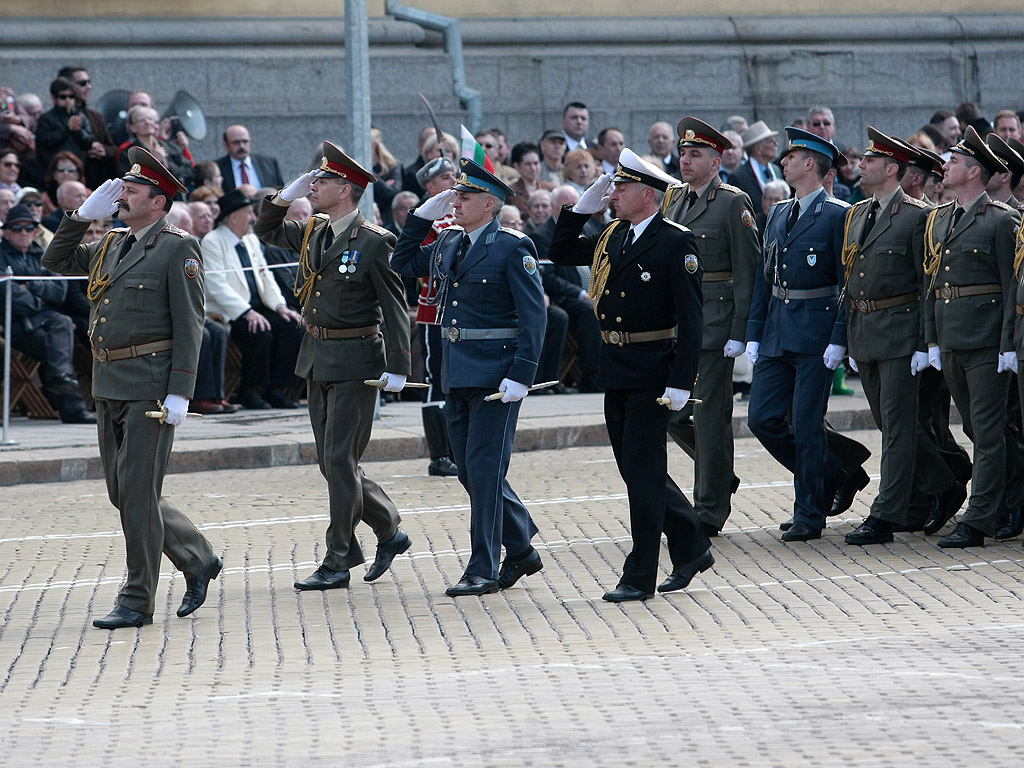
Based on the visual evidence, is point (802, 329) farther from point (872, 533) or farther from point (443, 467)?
point (443, 467)

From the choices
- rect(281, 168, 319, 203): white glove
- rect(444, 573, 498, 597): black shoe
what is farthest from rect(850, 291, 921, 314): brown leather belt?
rect(281, 168, 319, 203): white glove

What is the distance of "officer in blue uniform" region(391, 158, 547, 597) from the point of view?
8.68 meters

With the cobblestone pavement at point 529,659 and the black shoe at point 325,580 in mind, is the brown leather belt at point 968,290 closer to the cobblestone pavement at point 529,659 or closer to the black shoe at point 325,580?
the cobblestone pavement at point 529,659

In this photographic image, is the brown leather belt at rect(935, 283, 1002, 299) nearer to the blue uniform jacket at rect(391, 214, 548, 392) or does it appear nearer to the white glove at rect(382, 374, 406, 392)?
the blue uniform jacket at rect(391, 214, 548, 392)

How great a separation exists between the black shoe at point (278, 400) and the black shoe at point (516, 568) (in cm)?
800

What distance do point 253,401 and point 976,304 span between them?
815cm

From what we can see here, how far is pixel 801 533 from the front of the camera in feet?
33.1

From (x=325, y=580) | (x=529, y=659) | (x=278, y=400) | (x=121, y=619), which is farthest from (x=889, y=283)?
(x=278, y=400)

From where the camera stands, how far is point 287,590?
8.98 m

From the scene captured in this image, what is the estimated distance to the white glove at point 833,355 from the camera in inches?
395

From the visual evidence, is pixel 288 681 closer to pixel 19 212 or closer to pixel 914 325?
pixel 914 325

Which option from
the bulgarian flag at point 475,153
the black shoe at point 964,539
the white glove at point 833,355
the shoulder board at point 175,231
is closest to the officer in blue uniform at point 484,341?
the bulgarian flag at point 475,153

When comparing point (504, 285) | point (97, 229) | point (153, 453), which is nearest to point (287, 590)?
point (153, 453)

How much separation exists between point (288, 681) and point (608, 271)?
2595 millimetres
